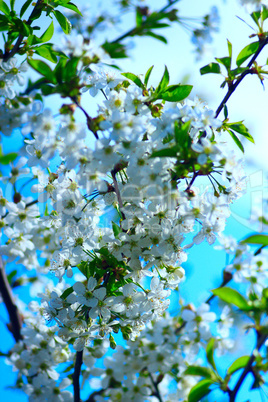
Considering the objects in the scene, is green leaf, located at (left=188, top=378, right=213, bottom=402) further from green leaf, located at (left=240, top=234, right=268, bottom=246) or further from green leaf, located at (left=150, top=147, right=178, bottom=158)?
green leaf, located at (left=150, top=147, right=178, bottom=158)

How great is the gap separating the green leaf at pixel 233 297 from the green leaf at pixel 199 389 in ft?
0.79

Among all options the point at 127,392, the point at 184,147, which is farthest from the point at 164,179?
the point at 127,392

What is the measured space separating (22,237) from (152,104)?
679 millimetres

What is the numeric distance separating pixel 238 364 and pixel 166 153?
64 centimetres

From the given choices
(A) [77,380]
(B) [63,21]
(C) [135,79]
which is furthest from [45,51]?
(A) [77,380]

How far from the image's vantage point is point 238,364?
3.48 ft

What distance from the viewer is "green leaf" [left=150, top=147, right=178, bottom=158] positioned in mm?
1102

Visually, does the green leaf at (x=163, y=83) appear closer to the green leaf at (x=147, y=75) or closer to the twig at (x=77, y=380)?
the green leaf at (x=147, y=75)

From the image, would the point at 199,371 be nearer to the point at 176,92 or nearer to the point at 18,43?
the point at 176,92

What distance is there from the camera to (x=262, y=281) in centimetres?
112

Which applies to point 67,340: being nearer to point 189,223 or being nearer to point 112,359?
point 112,359

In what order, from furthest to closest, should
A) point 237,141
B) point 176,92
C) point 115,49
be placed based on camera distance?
point 237,141 < point 176,92 < point 115,49

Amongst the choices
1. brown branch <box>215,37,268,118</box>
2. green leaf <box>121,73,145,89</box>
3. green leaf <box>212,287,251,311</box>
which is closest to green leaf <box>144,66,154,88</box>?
green leaf <box>121,73,145,89</box>

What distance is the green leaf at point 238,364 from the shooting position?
1048mm
